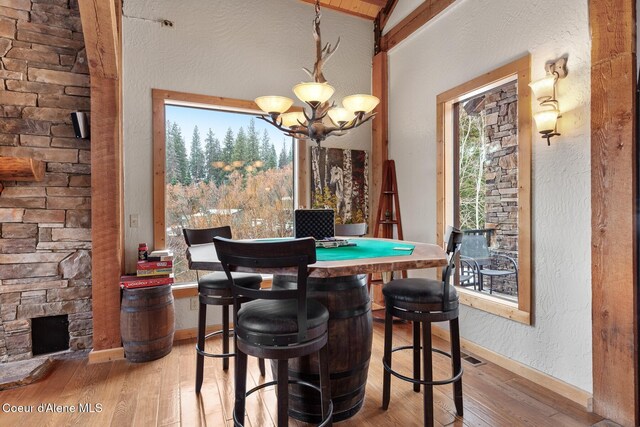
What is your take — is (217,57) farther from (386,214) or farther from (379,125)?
(386,214)

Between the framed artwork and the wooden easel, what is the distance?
29cm

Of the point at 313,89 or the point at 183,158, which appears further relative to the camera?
the point at 183,158

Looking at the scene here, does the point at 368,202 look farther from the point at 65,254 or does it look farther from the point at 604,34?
the point at 65,254

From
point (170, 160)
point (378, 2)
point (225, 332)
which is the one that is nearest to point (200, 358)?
point (225, 332)

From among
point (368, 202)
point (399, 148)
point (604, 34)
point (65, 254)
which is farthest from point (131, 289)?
point (604, 34)

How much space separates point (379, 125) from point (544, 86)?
6.72ft

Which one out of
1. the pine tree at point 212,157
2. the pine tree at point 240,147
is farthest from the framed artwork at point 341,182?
the pine tree at point 212,157

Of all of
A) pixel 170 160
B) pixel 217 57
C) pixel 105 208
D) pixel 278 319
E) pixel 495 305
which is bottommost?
pixel 495 305

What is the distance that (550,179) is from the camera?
92.3 inches

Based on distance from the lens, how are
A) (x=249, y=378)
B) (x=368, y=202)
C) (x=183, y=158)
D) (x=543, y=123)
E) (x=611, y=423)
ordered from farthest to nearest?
(x=368, y=202) → (x=183, y=158) → (x=249, y=378) → (x=543, y=123) → (x=611, y=423)

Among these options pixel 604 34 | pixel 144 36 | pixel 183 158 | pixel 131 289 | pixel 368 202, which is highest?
pixel 144 36

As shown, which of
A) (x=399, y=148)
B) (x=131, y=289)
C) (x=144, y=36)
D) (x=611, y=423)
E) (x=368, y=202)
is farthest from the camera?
(x=368, y=202)

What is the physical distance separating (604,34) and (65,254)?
427 cm

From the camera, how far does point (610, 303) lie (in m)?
1.93
